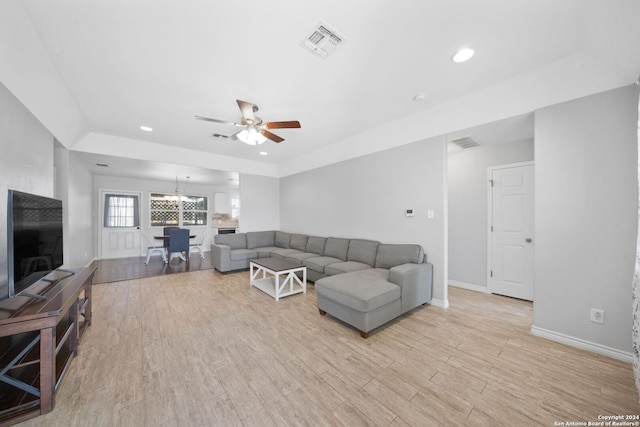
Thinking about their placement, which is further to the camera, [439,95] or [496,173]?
[496,173]

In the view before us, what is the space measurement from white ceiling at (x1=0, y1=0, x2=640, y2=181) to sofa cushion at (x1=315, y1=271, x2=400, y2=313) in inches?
86.8

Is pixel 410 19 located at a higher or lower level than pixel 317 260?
higher

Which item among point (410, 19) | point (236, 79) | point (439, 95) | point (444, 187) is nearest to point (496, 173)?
point (444, 187)

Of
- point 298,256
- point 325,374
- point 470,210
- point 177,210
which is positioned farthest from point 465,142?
point 177,210

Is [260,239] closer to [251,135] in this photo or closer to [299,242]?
[299,242]

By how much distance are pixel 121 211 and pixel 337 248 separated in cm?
705

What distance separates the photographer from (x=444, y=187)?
306cm

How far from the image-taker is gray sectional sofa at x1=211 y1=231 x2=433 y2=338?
7.71ft

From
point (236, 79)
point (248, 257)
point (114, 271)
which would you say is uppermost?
point (236, 79)

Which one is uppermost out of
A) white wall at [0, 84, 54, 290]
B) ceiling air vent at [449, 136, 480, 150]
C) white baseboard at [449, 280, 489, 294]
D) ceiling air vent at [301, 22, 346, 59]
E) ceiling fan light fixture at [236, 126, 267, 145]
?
ceiling air vent at [301, 22, 346, 59]

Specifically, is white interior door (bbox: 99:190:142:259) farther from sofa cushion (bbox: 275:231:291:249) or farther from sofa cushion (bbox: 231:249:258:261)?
sofa cushion (bbox: 275:231:291:249)

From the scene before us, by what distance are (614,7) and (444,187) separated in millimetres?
1914

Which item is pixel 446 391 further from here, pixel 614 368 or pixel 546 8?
pixel 546 8

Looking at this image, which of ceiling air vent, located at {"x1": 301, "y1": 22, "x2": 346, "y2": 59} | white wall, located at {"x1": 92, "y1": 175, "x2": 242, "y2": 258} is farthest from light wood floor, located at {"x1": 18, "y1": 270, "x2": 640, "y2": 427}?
white wall, located at {"x1": 92, "y1": 175, "x2": 242, "y2": 258}
